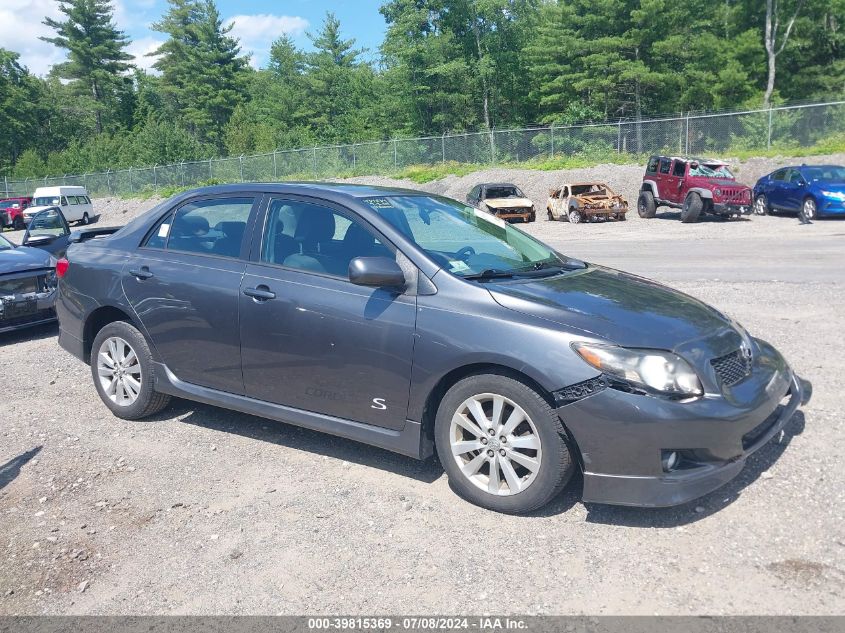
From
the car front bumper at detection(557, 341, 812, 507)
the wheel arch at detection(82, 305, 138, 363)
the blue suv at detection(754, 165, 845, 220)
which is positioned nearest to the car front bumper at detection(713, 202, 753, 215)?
the blue suv at detection(754, 165, 845, 220)

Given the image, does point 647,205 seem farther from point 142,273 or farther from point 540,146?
point 142,273

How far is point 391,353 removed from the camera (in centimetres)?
411

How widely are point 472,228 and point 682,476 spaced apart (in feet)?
7.49

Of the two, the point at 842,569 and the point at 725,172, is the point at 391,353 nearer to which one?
the point at 842,569

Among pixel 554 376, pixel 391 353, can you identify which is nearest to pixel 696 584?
pixel 554 376

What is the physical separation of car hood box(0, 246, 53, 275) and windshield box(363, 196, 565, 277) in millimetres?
5623

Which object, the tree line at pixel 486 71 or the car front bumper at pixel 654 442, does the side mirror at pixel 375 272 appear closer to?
the car front bumper at pixel 654 442

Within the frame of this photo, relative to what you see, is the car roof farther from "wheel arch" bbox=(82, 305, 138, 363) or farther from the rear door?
"wheel arch" bbox=(82, 305, 138, 363)

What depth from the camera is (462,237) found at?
4.85 meters

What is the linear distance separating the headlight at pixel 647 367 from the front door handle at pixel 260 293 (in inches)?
79.4

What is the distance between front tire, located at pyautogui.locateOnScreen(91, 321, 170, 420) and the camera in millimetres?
5355

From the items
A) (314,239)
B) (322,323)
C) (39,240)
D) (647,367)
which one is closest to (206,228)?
(314,239)

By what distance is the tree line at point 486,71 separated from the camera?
131ft

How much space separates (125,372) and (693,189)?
66.3 ft
